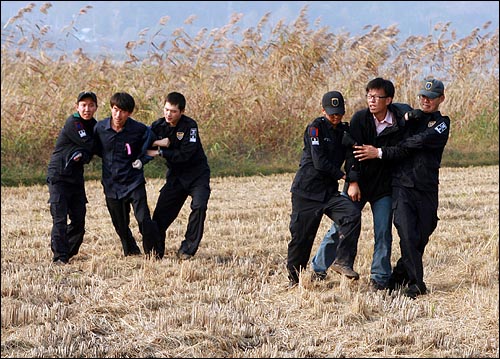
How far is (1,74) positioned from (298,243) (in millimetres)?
8999

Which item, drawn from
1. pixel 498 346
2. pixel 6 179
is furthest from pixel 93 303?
pixel 6 179

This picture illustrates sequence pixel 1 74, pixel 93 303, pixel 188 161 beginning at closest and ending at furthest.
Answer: pixel 93 303, pixel 188 161, pixel 1 74

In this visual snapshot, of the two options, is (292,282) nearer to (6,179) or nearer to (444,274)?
(444,274)

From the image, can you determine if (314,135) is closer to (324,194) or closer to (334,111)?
(334,111)

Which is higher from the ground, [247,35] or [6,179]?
[247,35]

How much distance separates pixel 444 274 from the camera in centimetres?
753

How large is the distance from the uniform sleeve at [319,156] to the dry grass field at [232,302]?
0.88 meters

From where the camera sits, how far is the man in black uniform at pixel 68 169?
786 cm

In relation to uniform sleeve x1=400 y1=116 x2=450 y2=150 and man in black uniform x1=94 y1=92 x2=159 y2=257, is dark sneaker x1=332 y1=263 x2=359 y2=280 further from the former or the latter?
man in black uniform x1=94 y1=92 x2=159 y2=257

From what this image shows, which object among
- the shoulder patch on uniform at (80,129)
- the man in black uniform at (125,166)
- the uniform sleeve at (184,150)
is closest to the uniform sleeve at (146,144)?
the man in black uniform at (125,166)

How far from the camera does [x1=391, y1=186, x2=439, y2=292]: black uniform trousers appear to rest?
6.88m

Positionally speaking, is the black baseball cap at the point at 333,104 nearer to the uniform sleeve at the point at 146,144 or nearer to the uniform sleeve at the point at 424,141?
the uniform sleeve at the point at 424,141

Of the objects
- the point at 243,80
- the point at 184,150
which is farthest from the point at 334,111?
the point at 243,80

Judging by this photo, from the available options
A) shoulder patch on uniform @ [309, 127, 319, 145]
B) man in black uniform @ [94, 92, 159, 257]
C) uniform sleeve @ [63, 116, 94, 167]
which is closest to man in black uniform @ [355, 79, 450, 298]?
shoulder patch on uniform @ [309, 127, 319, 145]
